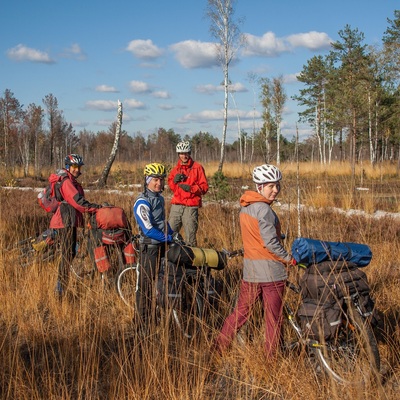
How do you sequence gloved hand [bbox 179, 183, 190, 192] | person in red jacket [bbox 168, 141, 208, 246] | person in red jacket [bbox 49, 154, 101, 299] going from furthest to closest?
person in red jacket [bbox 168, 141, 208, 246]
gloved hand [bbox 179, 183, 190, 192]
person in red jacket [bbox 49, 154, 101, 299]

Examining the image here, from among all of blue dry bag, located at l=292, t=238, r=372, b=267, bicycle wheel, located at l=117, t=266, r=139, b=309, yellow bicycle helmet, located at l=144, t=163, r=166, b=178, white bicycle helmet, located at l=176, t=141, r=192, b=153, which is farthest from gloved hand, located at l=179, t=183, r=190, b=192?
blue dry bag, located at l=292, t=238, r=372, b=267

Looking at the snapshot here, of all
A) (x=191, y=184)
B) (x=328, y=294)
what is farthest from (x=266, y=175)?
(x=191, y=184)

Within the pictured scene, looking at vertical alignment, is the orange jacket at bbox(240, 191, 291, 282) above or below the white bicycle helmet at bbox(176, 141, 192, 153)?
below

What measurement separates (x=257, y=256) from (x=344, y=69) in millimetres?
35501

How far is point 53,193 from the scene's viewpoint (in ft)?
20.4

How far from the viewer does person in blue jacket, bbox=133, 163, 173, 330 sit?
179 inches

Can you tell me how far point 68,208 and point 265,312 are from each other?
3121mm

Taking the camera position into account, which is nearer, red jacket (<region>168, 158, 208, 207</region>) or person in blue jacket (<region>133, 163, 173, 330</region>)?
person in blue jacket (<region>133, 163, 173, 330</region>)

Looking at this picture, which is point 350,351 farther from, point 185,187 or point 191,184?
point 191,184

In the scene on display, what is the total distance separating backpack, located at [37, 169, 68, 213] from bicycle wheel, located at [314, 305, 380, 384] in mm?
3731

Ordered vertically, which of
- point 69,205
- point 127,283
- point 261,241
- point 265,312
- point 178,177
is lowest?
point 127,283

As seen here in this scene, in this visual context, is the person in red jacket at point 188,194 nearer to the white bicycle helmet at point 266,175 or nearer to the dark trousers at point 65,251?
the dark trousers at point 65,251

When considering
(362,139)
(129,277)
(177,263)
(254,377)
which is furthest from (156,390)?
(362,139)

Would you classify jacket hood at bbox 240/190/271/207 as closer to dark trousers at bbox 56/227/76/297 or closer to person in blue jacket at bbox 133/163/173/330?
person in blue jacket at bbox 133/163/173/330
